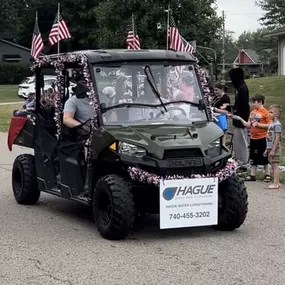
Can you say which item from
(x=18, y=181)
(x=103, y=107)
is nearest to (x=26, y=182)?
(x=18, y=181)

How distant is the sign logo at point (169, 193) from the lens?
6.97 metres

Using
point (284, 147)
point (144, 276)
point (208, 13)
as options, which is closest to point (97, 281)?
point (144, 276)

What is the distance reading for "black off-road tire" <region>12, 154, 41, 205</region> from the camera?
9.19 metres

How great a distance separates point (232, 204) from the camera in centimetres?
737

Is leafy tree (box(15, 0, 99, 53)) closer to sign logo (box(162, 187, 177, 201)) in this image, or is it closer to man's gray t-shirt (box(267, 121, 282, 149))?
man's gray t-shirt (box(267, 121, 282, 149))

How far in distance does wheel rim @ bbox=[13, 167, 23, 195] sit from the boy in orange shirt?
392 cm

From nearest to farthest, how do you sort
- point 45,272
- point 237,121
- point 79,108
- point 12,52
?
point 45,272, point 79,108, point 237,121, point 12,52

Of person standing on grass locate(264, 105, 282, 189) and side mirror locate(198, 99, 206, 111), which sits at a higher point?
side mirror locate(198, 99, 206, 111)

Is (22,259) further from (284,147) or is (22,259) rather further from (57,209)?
(284,147)

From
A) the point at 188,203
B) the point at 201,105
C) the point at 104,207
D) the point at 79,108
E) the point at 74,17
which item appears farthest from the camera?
the point at 74,17

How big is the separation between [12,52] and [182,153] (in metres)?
63.3

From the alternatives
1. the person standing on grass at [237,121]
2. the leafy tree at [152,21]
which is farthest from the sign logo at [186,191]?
the leafy tree at [152,21]

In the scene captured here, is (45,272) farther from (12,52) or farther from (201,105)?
(12,52)

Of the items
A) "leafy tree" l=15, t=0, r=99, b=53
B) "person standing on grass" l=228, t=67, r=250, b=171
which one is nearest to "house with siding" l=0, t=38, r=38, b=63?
"leafy tree" l=15, t=0, r=99, b=53
